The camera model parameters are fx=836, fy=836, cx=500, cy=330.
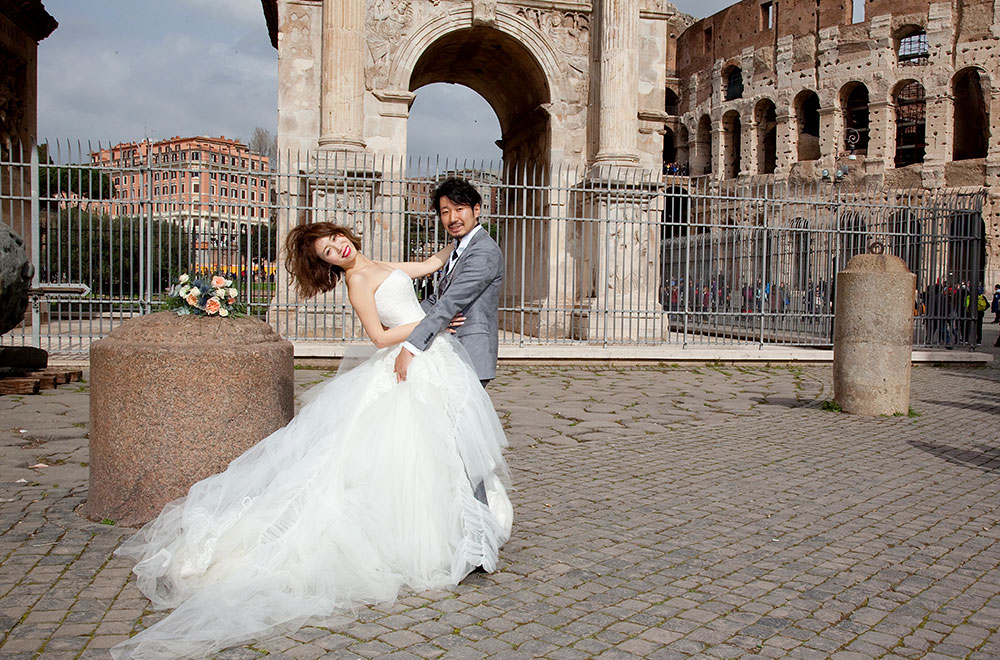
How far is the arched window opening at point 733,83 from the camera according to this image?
140ft

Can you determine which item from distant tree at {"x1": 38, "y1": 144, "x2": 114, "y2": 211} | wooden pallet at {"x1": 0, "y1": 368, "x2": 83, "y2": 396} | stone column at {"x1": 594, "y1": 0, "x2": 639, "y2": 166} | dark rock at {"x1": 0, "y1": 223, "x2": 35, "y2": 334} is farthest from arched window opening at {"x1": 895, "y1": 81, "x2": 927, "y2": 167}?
dark rock at {"x1": 0, "y1": 223, "x2": 35, "y2": 334}

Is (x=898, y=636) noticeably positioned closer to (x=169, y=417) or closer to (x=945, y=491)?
(x=945, y=491)

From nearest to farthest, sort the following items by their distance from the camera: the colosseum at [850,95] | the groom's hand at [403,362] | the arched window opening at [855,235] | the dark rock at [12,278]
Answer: the groom's hand at [403,362] → the dark rock at [12,278] → the arched window opening at [855,235] → the colosseum at [850,95]

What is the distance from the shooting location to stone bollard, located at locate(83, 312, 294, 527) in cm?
398

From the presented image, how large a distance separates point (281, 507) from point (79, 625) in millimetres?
798

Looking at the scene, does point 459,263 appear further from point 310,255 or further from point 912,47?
point 912,47

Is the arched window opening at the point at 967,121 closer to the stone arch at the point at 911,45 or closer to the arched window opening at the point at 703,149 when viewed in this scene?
the stone arch at the point at 911,45

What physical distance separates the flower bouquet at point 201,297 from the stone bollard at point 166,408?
7 centimetres

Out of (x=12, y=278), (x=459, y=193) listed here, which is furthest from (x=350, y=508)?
(x=12, y=278)

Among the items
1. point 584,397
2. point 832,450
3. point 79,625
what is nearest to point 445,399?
point 79,625

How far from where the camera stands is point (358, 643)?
2.85 meters

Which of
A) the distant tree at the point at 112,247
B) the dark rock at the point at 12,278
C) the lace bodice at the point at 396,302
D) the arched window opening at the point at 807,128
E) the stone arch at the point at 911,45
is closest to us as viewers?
the lace bodice at the point at 396,302

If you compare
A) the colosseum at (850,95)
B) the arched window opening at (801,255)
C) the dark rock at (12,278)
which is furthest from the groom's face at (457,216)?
the colosseum at (850,95)

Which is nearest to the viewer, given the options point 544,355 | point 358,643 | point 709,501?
point 358,643
